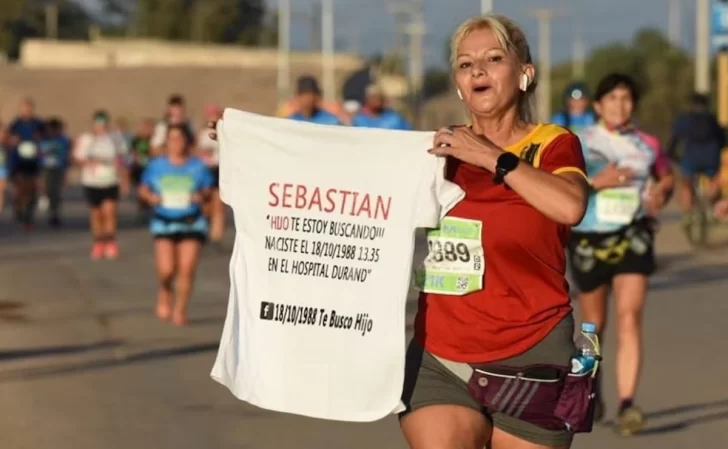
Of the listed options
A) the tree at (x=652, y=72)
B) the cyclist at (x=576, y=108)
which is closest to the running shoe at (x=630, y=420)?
the cyclist at (x=576, y=108)

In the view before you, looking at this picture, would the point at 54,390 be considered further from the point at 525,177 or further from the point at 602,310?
the point at 525,177

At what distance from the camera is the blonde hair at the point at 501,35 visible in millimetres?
4934

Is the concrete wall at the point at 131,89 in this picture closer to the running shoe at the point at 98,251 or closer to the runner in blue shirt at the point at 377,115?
the running shoe at the point at 98,251

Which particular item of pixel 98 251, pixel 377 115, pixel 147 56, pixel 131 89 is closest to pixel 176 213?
pixel 377 115

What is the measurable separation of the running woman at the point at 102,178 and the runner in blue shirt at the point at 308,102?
741cm

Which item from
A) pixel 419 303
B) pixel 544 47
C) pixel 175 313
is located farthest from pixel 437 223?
pixel 544 47

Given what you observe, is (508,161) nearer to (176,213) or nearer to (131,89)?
(176,213)

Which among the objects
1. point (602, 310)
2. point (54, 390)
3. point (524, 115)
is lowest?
point (54, 390)

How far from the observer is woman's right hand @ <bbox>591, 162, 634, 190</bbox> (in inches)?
348

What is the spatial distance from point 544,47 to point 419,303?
89.6 metres

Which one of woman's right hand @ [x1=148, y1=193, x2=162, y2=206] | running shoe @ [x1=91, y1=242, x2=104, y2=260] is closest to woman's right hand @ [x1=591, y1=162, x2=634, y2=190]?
woman's right hand @ [x1=148, y1=193, x2=162, y2=206]

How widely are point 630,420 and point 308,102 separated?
5.82 meters

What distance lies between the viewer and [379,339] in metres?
5.02

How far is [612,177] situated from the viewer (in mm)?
8836
